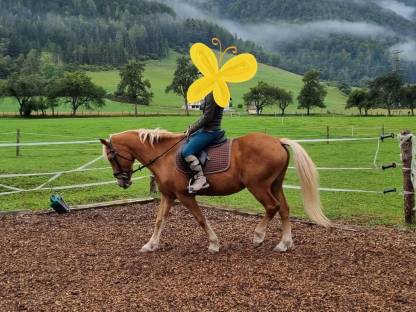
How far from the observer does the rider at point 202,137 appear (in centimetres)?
654

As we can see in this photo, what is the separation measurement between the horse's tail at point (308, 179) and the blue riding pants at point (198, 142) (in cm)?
101

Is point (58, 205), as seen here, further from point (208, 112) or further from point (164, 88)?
point (164, 88)

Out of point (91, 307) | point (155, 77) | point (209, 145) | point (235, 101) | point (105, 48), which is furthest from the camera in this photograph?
point (105, 48)

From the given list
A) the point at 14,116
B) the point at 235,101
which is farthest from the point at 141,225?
the point at 235,101

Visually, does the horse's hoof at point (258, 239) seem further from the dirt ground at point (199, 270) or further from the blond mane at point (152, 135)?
the blond mane at point (152, 135)

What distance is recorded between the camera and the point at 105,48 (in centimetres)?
18138

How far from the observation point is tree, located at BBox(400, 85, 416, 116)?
99.0 metres

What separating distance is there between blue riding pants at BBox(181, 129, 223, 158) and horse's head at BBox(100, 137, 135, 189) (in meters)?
1.01

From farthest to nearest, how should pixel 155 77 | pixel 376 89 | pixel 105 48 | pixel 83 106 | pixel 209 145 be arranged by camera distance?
1. pixel 105 48
2. pixel 155 77
3. pixel 376 89
4. pixel 83 106
5. pixel 209 145

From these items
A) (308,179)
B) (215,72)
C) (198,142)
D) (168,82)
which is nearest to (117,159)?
(198,142)

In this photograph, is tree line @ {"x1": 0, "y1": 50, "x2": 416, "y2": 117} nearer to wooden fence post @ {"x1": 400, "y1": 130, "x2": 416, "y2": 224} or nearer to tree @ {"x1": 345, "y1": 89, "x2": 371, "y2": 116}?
tree @ {"x1": 345, "y1": 89, "x2": 371, "y2": 116}

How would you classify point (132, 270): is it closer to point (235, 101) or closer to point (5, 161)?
point (5, 161)

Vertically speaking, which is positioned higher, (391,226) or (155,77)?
(155,77)

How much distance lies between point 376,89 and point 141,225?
10495 cm
